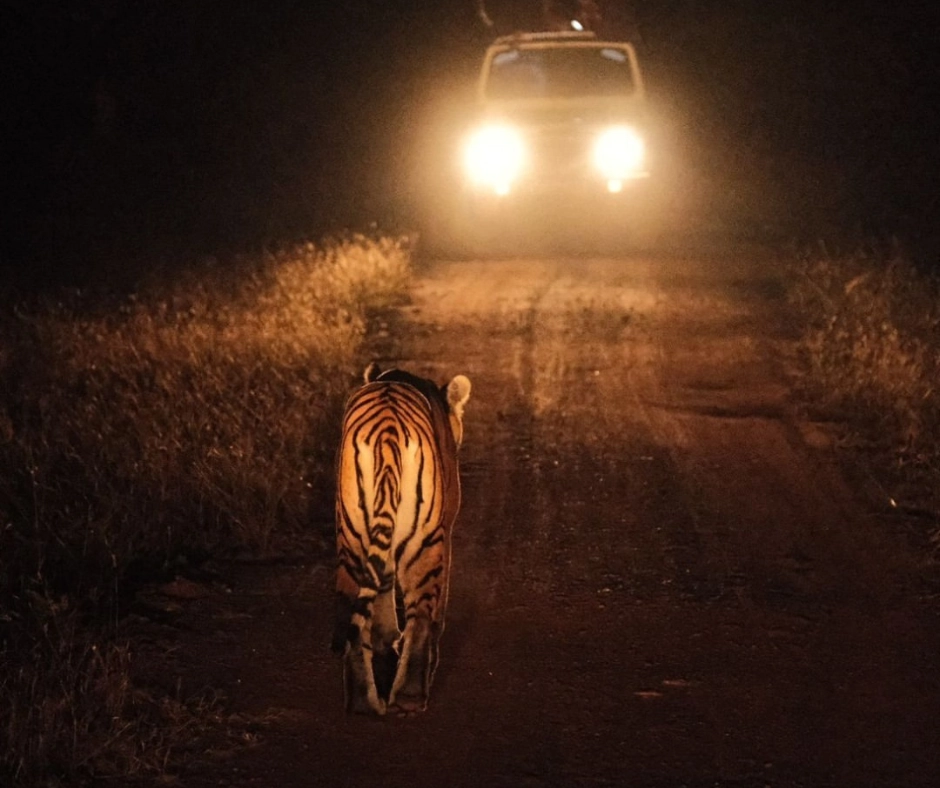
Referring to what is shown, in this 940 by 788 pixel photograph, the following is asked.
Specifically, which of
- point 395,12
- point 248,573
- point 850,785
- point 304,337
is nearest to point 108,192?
point 395,12

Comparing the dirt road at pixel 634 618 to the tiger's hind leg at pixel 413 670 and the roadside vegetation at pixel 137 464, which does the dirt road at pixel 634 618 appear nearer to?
the tiger's hind leg at pixel 413 670

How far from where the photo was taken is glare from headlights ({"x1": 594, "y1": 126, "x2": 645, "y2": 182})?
1490 cm

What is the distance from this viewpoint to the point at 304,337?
10625 mm

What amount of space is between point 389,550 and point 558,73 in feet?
38.6

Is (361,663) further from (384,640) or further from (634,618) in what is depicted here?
(634,618)

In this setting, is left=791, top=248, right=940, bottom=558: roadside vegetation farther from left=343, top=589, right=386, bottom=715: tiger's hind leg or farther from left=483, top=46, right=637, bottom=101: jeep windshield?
left=483, top=46, right=637, bottom=101: jeep windshield

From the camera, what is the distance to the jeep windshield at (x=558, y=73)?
15609 mm

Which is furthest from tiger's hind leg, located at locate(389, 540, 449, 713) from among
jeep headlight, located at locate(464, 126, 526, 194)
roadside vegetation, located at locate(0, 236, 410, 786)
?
jeep headlight, located at locate(464, 126, 526, 194)

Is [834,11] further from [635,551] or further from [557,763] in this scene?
[557,763]

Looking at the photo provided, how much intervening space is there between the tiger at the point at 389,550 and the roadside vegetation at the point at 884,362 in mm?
3005

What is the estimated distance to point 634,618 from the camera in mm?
6117

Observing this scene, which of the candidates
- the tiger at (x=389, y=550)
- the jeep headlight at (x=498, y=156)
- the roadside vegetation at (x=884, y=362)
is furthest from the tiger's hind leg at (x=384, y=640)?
the jeep headlight at (x=498, y=156)

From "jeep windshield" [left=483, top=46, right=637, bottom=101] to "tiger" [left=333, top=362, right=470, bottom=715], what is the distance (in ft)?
35.6

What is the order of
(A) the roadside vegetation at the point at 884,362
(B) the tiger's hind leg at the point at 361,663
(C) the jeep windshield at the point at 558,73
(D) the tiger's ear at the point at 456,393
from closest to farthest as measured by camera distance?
1. (B) the tiger's hind leg at the point at 361,663
2. (D) the tiger's ear at the point at 456,393
3. (A) the roadside vegetation at the point at 884,362
4. (C) the jeep windshield at the point at 558,73
